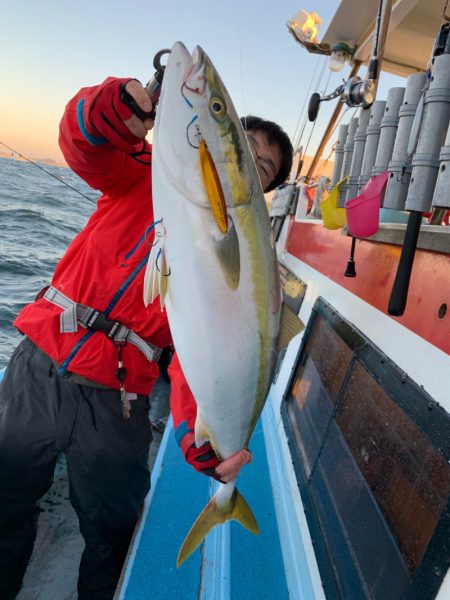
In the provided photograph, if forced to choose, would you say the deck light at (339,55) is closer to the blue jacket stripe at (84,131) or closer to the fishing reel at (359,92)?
the fishing reel at (359,92)

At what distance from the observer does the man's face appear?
240cm

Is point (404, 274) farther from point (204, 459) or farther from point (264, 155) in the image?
point (264, 155)

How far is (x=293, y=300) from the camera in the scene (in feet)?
13.2

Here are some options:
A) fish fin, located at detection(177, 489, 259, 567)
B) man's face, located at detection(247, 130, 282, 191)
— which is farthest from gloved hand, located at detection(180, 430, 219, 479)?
man's face, located at detection(247, 130, 282, 191)

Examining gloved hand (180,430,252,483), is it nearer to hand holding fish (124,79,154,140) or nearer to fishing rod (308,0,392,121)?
hand holding fish (124,79,154,140)

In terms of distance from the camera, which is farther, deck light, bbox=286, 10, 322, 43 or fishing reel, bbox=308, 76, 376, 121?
deck light, bbox=286, 10, 322, 43

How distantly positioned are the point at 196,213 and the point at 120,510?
1901mm

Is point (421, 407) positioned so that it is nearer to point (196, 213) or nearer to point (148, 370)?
point (196, 213)

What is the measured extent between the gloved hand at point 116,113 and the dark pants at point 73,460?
1.33m

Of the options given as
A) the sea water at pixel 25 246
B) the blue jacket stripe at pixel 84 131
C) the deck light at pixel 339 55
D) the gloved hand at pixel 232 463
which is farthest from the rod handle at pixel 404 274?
the deck light at pixel 339 55

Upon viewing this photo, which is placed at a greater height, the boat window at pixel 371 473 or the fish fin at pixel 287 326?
the fish fin at pixel 287 326

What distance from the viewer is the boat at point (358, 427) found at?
4.94 ft

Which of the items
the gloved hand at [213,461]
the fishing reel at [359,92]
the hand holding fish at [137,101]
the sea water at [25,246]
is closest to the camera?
the hand holding fish at [137,101]

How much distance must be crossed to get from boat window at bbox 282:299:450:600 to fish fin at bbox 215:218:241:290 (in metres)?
0.81
